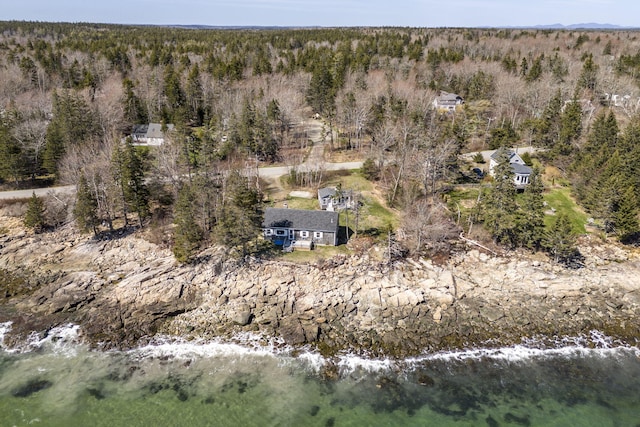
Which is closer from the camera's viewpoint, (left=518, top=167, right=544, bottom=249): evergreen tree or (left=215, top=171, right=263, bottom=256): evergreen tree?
(left=215, top=171, right=263, bottom=256): evergreen tree

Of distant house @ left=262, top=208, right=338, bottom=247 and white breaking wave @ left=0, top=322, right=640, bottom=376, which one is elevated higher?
distant house @ left=262, top=208, right=338, bottom=247

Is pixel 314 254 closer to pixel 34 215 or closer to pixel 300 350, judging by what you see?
pixel 300 350

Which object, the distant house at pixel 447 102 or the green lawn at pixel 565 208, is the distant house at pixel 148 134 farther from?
the green lawn at pixel 565 208

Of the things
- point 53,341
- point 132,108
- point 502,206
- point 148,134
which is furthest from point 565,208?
point 132,108

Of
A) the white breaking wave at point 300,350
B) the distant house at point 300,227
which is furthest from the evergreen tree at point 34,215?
the distant house at point 300,227

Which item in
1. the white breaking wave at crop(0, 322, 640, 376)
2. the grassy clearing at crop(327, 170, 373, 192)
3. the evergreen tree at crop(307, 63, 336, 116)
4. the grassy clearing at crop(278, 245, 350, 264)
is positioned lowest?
the white breaking wave at crop(0, 322, 640, 376)

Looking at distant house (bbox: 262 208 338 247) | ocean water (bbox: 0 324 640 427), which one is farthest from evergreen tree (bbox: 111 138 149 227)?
ocean water (bbox: 0 324 640 427)

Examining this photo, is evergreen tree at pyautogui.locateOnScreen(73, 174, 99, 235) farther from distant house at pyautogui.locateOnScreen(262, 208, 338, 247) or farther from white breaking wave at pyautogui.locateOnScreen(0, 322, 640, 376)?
distant house at pyautogui.locateOnScreen(262, 208, 338, 247)
